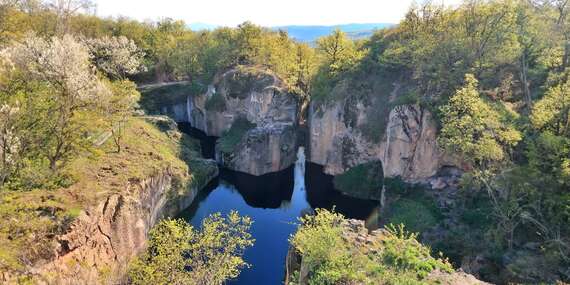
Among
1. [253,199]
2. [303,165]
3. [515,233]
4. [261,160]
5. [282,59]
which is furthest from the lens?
[282,59]

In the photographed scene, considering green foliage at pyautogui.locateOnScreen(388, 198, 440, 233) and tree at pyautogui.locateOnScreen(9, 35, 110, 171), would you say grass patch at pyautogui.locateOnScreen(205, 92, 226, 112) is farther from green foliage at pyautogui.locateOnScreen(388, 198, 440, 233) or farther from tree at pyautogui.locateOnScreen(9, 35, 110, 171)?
green foliage at pyautogui.locateOnScreen(388, 198, 440, 233)

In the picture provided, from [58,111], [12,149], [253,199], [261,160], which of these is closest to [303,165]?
[261,160]

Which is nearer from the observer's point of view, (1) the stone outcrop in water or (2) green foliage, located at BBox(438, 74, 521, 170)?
(2) green foliage, located at BBox(438, 74, 521, 170)

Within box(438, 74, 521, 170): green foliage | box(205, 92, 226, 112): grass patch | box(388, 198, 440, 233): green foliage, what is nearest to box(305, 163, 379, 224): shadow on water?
box(388, 198, 440, 233): green foliage

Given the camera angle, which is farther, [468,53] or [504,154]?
[468,53]

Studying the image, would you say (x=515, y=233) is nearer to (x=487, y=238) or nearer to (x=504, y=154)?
(x=487, y=238)

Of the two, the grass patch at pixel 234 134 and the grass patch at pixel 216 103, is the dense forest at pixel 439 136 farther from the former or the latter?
the grass patch at pixel 216 103
